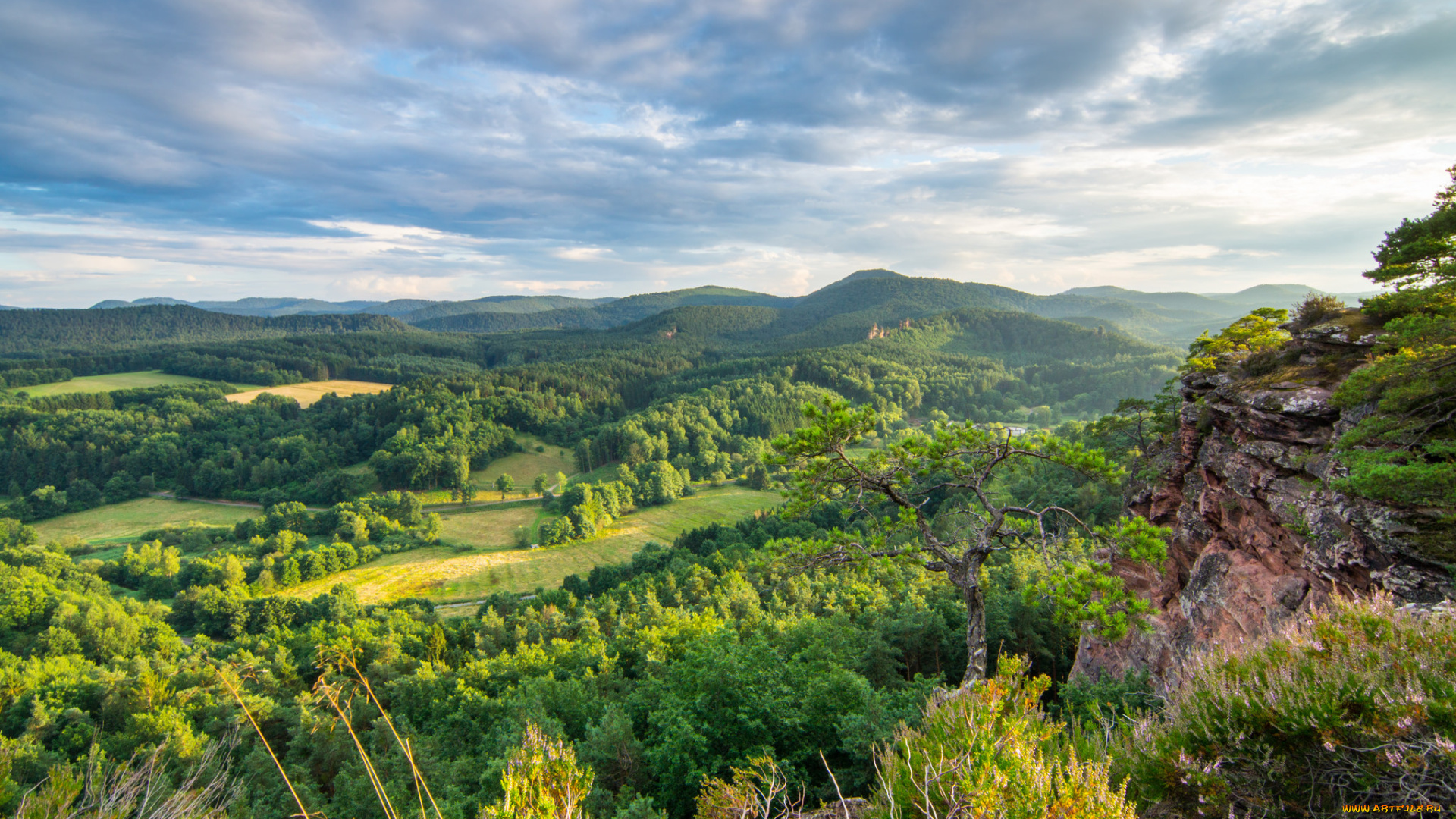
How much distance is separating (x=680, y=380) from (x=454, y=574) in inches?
3876

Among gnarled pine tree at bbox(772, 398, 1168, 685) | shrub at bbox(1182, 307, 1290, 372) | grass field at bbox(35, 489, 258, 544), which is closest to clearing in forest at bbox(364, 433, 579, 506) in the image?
grass field at bbox(35, 489, 258, 544)

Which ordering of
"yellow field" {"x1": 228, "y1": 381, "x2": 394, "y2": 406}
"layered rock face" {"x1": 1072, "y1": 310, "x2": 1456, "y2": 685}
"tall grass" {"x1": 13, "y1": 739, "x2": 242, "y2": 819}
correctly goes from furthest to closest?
1. "yellow field" {"x1": 228, "y1": 381, "x2": 394, "y2": 406}
2. "layered rock face" {"x1": 1072, "y1": 310, "x2": 1456, "y2": 685}
3. "tall grass" {"x1": 13, "y1": 739, "x2": 242, "y2": 819}

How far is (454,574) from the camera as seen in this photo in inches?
2375

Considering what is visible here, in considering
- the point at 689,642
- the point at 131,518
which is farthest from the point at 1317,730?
the point at 131,518

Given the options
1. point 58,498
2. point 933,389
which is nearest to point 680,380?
point 933,389

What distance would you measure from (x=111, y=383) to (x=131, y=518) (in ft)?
285

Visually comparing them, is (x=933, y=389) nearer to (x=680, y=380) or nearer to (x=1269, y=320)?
(x=680, y=380)

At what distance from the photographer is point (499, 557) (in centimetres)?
6525

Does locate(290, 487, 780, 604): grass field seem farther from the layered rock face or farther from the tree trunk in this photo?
the tree trunk

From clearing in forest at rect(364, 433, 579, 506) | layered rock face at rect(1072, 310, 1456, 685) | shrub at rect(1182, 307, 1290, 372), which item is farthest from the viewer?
clearing in forest at rect(364, 433, 579, 506)

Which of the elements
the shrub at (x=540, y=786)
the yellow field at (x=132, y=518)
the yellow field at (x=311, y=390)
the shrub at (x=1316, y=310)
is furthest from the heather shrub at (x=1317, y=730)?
the yellow field at (x=311, y=390)

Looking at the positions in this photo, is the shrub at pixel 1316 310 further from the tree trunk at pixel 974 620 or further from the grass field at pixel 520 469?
the grass field at pixel 520 469

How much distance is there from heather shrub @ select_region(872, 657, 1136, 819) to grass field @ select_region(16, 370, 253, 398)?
179m

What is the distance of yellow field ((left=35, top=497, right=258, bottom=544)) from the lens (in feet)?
240
